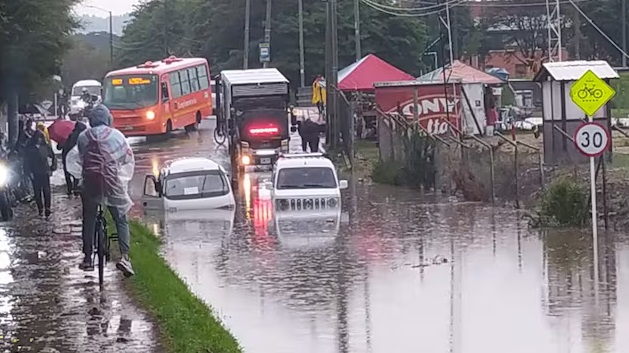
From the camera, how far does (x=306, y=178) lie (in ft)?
90.3

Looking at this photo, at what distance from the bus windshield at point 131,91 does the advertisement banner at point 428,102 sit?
440 inches

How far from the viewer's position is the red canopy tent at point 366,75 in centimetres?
4778

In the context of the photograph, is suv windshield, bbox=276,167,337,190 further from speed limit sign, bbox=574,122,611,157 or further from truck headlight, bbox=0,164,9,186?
speed limit sign, bbox=574,122,611,157

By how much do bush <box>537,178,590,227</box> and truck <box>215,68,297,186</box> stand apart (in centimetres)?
1742

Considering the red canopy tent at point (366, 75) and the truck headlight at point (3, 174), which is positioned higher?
the red canopy tent at point (366, 75)

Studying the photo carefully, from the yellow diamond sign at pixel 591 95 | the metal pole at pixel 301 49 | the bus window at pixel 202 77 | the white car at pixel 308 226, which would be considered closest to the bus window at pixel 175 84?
the bus window at pixel 202 77

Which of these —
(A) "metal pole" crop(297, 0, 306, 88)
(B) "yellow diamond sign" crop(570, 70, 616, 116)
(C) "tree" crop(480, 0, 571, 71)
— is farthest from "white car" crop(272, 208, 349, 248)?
(C) "tree" crop(480, 0, 571, 71)

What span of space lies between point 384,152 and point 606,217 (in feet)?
52.7

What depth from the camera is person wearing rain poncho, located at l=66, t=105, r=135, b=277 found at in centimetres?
1252

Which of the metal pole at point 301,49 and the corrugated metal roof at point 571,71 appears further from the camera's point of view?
the metal pole at point 301,49

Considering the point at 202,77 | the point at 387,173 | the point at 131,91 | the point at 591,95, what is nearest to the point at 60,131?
the point at 387,173

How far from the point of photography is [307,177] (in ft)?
90.4

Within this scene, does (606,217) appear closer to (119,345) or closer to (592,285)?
(592,285)

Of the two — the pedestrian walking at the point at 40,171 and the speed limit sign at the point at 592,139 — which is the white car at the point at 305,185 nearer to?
the pedestrian walking at the point at 40,171
